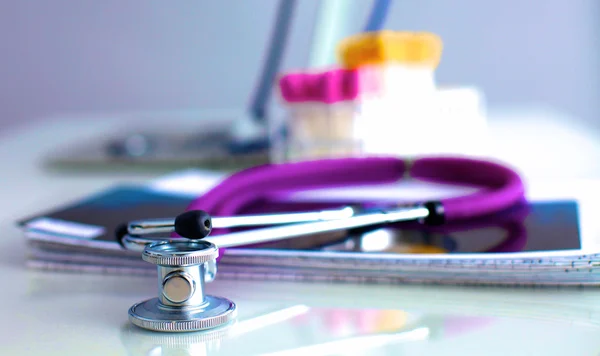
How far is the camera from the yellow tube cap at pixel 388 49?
0.80 m

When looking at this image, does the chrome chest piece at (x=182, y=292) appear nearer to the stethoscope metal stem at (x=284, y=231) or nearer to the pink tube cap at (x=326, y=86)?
the stethoscope metal stem at (x=284, y=231)

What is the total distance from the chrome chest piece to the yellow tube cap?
1.60ft

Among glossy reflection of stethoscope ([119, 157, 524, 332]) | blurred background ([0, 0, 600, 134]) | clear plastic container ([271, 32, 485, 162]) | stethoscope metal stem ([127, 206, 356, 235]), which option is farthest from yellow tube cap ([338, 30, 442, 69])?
blurred background ([0, 0, 600, 134])

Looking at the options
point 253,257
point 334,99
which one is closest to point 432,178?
point 334,99

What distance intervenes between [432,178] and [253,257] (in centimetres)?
26

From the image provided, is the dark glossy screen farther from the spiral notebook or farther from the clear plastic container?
the clear plastic container

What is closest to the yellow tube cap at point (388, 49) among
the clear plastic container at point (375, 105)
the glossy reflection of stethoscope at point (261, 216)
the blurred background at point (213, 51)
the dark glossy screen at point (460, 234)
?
the clear plastic container at point (375, 105)

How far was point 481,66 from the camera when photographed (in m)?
2.39

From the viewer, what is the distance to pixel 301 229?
402 millimetres

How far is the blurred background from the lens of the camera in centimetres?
235

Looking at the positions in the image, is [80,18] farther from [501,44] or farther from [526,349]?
[526,349]

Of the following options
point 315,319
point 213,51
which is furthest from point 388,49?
point 213,51

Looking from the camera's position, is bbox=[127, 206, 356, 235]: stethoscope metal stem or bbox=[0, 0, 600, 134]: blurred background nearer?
bbox=[127, 206, 356, 235]: stethoscope metal stem

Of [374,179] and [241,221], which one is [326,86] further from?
[241,221]
